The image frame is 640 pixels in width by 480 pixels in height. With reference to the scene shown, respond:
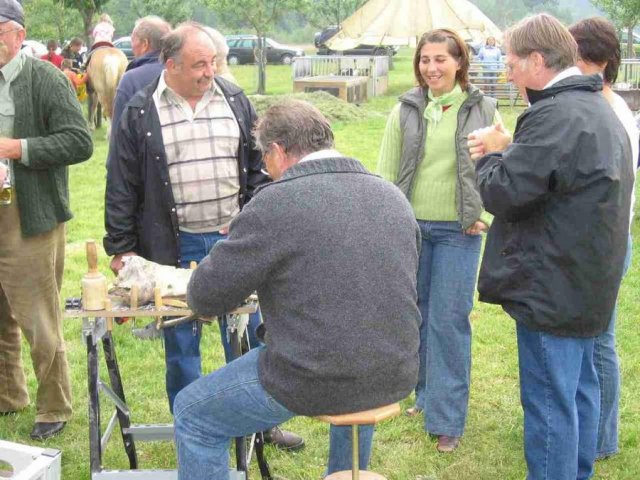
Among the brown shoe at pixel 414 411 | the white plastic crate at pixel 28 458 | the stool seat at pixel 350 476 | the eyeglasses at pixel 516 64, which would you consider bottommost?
the brown shoe at pixel 414 411

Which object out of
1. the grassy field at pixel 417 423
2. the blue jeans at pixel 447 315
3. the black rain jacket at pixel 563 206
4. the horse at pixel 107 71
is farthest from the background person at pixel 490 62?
the black rain jacket at pixel 563 206

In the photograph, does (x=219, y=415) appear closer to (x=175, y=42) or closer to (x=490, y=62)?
(x=175, y=42)

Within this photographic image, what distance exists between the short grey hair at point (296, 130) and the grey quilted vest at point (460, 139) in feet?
4.57

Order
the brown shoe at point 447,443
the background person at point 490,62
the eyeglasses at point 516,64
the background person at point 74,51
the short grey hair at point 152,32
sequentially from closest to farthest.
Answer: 1. the eyeglasses at point 516,64
2. the brown shoe at point 447,443
3. the short grey hair at point 152,32
4. the background person at point 74,51
5. the background person at point 490,62

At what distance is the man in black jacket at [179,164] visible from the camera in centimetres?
402

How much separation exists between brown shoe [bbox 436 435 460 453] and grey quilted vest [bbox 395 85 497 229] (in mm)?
1040

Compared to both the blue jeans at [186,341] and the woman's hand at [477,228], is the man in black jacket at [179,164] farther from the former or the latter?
the woman's hand at [477,228]

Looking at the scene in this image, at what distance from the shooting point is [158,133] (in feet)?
13.2

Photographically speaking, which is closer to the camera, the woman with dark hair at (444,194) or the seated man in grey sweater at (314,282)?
the seated man in grey sweater at (314,282)

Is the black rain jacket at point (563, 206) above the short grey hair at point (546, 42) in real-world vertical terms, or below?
below

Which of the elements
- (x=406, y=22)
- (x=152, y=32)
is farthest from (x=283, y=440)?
(x=406, y=22)

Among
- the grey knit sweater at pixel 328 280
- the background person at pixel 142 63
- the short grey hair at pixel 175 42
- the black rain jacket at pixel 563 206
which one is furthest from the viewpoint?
the background person at pixel 142 63

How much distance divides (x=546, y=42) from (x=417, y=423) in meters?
2.19

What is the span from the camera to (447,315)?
14.4ft
